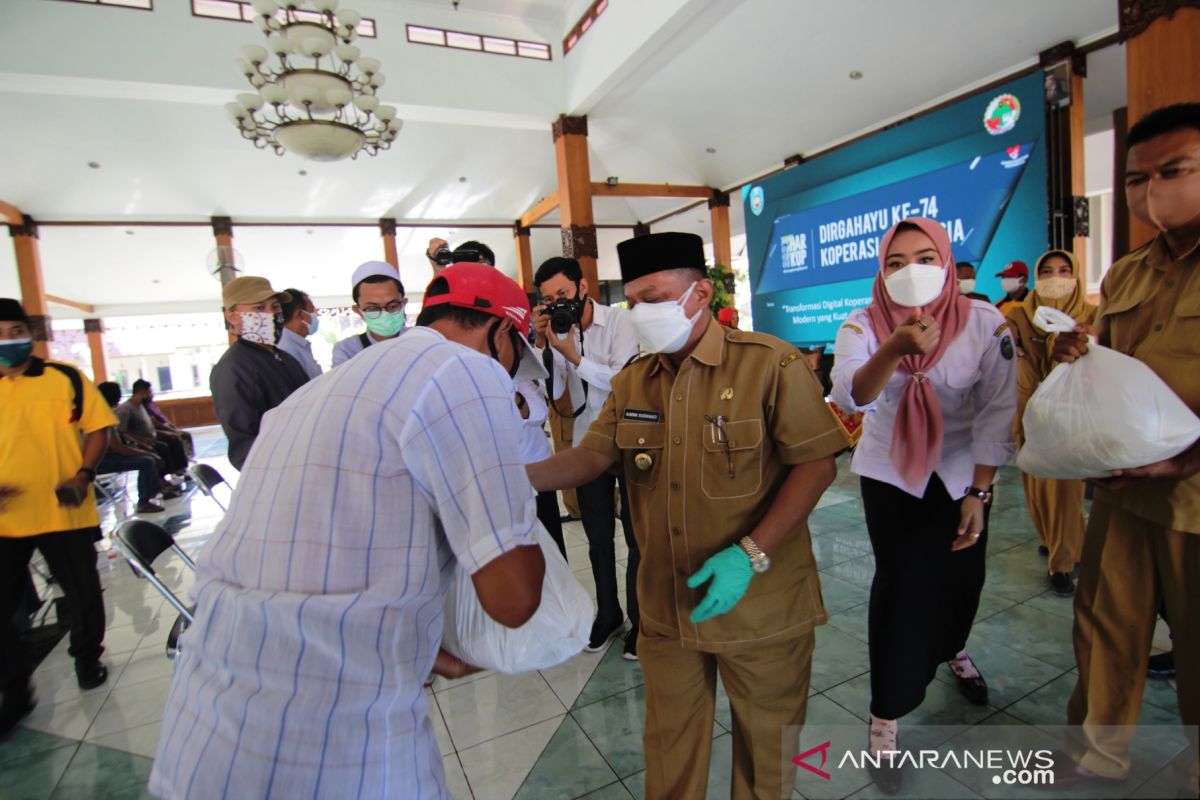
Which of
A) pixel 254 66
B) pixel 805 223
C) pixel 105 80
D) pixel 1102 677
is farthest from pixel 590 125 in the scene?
pixel 1102 677

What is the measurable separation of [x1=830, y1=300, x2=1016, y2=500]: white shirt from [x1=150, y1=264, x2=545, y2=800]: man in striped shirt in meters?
1.09

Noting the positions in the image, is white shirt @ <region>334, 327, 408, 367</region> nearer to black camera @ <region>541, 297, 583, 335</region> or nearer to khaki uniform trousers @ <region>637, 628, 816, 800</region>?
black camera @ <region>541, 297, 583, 335</region>

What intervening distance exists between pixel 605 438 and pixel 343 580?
2.36 feet

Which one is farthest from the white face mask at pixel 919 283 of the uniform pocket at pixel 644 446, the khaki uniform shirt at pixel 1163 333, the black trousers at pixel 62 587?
the black trousers at pixel 62 587

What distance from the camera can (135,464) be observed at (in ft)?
17.2

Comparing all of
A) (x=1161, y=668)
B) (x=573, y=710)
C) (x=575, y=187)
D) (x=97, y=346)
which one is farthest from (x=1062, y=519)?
(x=97, y=346)

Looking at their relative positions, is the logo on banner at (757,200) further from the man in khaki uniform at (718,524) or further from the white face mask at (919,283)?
the man in khaki uniform at (718,524)

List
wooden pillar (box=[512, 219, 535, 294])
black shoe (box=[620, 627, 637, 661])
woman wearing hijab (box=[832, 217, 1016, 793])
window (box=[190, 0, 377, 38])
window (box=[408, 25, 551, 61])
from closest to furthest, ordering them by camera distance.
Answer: woman wearing hijab (box=[832, 217, 1016, 793]) → black shoe (box=[620, 627, 637, 661]) → window (box=[190, 0, 377, 38]) → window (box=[408, 25, 551, 61]) → wooden pillar (box=[512, 219, 535, 294])

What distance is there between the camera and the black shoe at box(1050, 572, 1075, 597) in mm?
2635

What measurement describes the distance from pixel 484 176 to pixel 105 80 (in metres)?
5.66

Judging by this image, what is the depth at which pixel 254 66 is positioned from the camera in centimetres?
516

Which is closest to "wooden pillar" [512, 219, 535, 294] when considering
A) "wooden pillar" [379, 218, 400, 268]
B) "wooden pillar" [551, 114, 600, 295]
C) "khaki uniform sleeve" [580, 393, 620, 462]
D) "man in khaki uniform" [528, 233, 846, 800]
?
"wooden pillar" [379, 218, 400, 268]

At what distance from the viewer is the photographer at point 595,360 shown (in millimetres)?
2385

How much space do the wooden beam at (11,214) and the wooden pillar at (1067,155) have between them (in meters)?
13.7
